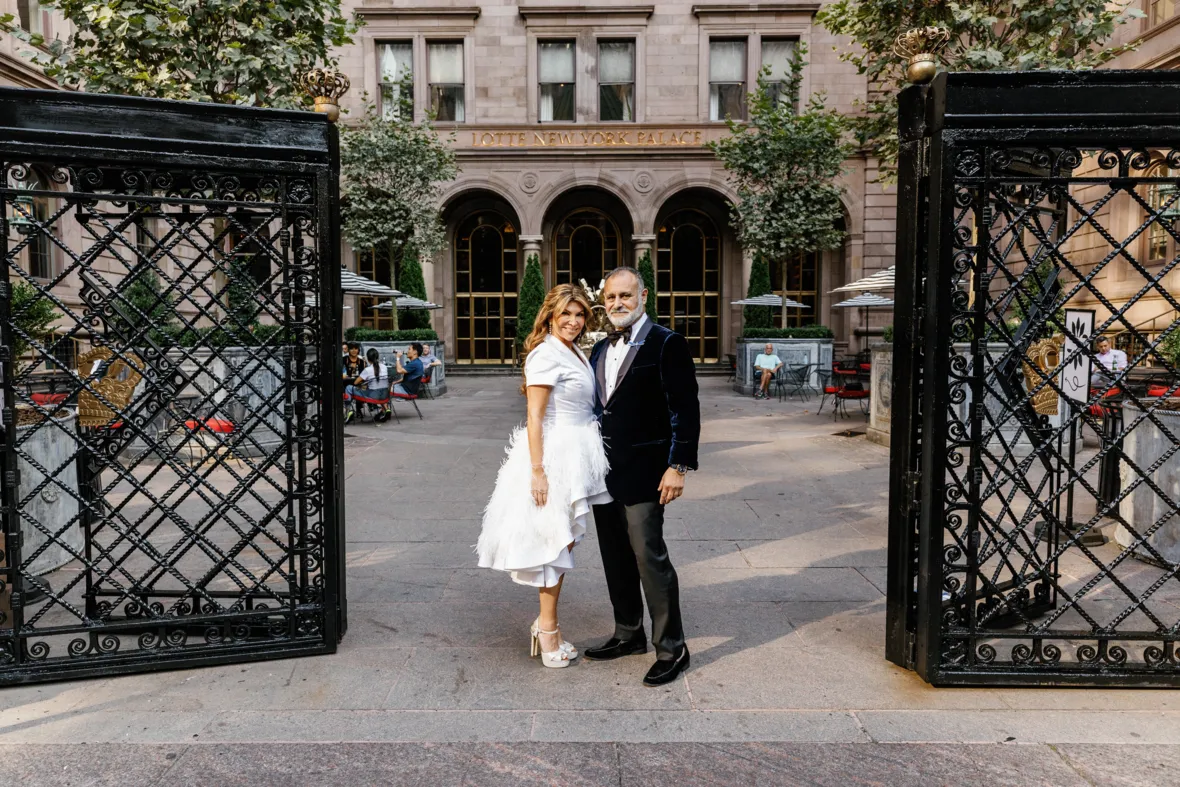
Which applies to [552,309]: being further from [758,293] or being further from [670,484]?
[758,293]

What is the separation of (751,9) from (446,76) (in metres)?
10.6

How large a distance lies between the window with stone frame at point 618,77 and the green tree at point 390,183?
7.44 metres

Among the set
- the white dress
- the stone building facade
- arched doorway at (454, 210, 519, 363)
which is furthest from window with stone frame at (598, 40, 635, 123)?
the white dress

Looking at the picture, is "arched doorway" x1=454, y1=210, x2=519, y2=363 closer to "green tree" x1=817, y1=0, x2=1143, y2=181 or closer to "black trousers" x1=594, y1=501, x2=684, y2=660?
"green tree" x1=817, y1=0, x2=1143, y2=181

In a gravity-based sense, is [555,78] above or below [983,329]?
above

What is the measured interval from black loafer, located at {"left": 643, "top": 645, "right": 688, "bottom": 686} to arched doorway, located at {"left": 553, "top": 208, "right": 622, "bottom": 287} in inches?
1028

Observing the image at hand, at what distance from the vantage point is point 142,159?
4.14 m

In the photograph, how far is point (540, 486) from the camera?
167 inches

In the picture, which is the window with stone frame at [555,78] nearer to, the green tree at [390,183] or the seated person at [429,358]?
the green tree at [390,183]

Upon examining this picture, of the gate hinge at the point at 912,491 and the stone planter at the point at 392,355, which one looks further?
the stone planter at the point at 392,355

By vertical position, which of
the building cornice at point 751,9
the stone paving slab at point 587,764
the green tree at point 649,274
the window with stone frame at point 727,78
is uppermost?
the building cornice at point 751,9

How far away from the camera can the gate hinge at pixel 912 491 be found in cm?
423

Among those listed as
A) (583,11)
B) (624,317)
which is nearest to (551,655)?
(624,317)

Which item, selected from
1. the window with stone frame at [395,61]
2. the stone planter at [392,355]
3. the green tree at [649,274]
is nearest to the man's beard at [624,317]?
the stone planter at [392,355]
